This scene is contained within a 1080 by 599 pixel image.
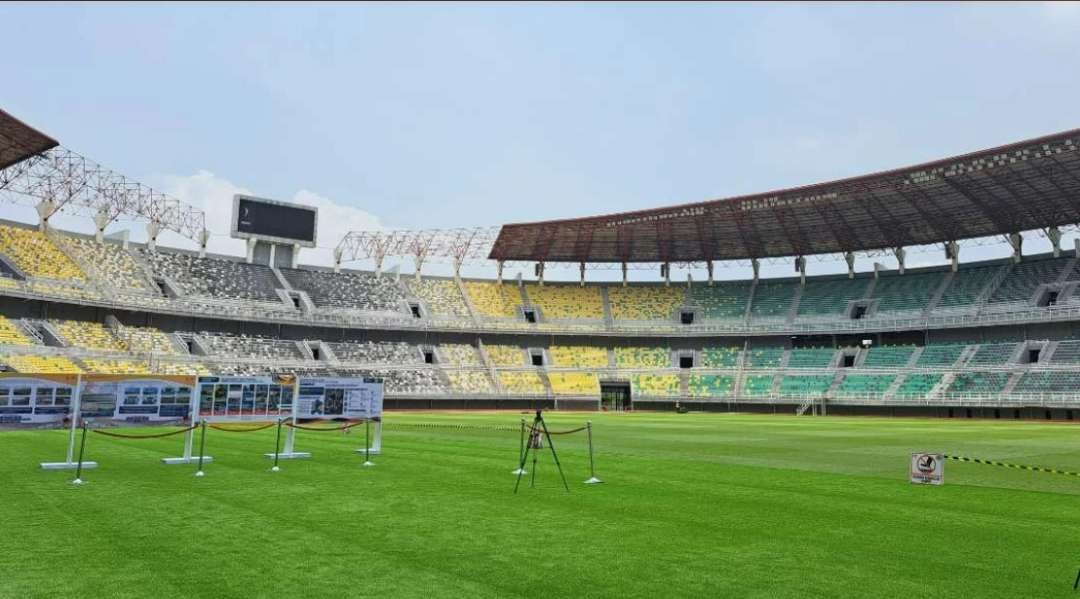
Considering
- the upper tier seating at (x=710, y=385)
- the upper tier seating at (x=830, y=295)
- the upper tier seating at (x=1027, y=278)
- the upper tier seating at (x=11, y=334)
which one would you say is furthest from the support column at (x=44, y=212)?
the upper tier seating at (x=1027, y=278)

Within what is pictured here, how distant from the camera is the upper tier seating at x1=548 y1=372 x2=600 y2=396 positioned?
77500 mm

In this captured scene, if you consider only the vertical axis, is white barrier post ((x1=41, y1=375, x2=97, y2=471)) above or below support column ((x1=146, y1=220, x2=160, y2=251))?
below

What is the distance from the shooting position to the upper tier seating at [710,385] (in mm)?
74000

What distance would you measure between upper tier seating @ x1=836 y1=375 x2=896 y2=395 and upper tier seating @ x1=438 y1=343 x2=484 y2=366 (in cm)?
3654

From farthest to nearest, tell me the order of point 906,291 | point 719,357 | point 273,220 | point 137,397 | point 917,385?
point 719,357, point 273,220, point 906,291, point 917,385, point 137,397

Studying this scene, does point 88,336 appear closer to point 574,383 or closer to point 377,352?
point 377,352

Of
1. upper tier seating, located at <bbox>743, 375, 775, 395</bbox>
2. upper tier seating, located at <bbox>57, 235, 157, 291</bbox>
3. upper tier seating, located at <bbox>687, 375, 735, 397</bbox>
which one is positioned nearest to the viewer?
upper tier seating, located at <bbox>57, 235, 157, 291</bbox>

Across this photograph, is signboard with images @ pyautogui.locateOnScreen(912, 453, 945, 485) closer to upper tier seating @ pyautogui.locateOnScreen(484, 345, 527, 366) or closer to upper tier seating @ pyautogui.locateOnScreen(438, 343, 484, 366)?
upper tier seating @ pyautogui.locateOnScreen(438, 343, 484, 366)

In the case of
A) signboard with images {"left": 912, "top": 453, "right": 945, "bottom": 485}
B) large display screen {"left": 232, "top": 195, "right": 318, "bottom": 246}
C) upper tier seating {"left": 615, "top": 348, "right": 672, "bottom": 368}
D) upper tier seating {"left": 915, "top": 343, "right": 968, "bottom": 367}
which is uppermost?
large display screen {"left": 232, "top": 195, "right": 318, "bottom": 246}

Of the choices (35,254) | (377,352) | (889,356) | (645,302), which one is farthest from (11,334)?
(889,356)

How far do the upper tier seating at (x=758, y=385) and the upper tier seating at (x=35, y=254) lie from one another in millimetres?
61075

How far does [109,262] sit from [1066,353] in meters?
82.1

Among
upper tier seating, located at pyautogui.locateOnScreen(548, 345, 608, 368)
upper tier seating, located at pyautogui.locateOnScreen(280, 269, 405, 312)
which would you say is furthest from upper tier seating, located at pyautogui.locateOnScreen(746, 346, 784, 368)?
upper tier seating, located at pyautogui.locateOnScreen(280, 269, 405, 312)

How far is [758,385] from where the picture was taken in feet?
240
